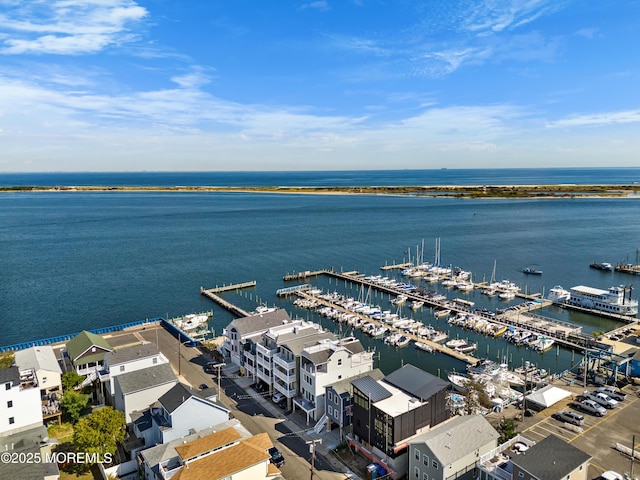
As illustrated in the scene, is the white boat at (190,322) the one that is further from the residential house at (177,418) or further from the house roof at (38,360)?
the residential house at (177,418)

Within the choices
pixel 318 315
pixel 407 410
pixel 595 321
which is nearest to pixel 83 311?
pixel 318 315

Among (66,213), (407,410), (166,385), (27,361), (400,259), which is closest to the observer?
(407,410)

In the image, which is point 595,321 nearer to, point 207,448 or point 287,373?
point 287,373

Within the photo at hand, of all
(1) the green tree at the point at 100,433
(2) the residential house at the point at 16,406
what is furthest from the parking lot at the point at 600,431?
(2) the residential house at the point at 16,406

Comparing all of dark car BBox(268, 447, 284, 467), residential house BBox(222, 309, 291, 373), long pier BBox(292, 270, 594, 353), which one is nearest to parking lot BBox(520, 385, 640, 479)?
long pier BBox(292, 270, 594, 353)

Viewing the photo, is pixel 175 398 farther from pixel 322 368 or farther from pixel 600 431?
pixel 600 431

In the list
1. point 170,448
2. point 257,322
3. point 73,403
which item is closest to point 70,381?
point 73,403
